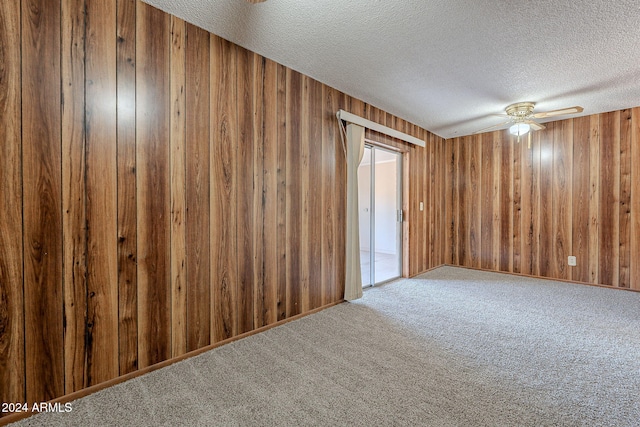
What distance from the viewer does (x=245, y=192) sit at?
8.02 ft

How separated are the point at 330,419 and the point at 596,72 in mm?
3811

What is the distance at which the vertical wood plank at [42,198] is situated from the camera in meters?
1.53

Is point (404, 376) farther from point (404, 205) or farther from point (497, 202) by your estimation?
point (497, 202)

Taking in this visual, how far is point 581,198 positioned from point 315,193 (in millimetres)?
4060

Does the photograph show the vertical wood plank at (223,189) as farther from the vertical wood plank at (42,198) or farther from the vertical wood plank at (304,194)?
the vertical wood plank at (42,198)

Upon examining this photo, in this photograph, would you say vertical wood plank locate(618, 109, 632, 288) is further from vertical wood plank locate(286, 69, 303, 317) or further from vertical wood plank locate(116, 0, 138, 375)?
vertical wood plank locate(116, 0, 138, 375)

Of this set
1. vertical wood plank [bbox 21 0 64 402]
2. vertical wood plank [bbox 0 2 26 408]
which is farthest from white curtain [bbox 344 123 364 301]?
vertical wood plank [bbox 0 2 26 408]

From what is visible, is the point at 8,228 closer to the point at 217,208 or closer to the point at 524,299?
the point at 217,208

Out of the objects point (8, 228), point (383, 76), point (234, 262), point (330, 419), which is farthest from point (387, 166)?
point (8, 228)

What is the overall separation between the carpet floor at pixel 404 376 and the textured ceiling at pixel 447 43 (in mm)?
2435

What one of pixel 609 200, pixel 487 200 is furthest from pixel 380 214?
pixel 609 200

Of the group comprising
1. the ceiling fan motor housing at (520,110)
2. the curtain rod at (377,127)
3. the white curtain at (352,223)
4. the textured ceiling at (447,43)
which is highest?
the textured ceiling at (447,43)

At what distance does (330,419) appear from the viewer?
1493 millimetres

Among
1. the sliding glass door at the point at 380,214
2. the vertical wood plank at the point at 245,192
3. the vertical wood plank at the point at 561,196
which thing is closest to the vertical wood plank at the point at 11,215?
the vertical wood plank at the point at 245,192
